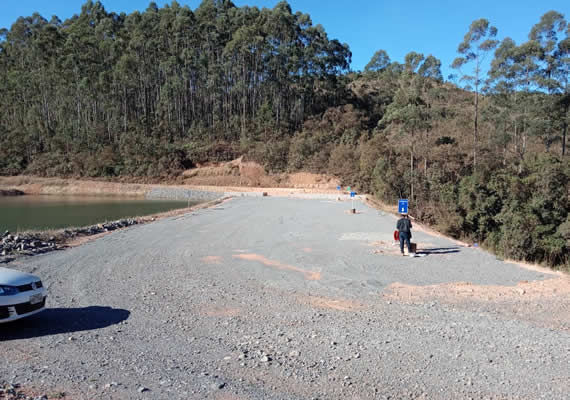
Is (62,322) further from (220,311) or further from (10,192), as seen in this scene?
(10,192)

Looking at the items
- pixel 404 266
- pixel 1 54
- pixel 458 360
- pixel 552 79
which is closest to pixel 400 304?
pixel 458 360

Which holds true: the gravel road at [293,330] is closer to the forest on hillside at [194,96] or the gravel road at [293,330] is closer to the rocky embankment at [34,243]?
the rocky embankment at [34,243]

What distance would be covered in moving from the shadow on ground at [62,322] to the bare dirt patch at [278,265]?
167 inches

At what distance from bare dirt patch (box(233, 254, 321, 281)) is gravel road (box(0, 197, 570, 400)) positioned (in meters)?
0.08

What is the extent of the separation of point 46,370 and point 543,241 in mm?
19074

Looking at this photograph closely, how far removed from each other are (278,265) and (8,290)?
21.0 ft

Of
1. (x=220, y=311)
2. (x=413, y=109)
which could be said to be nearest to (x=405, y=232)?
(x=220, y=311)

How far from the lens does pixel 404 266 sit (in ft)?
34.8

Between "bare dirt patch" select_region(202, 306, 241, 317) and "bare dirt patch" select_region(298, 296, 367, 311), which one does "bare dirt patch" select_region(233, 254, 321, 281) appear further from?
"bare dirt patch" select_region(202, 306, 241, 317)

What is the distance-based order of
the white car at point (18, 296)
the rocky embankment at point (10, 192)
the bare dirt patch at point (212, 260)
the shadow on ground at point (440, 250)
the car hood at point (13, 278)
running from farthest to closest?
1. the rocky embankment at point (10, 192)
2. the shadow on ground at point (440, 250)
3. the bare dirt patch at point (212, 260)
4. the car hood at point (13, 278)
5. the white car at point (18, 296)

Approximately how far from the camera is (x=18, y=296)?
5492 mm

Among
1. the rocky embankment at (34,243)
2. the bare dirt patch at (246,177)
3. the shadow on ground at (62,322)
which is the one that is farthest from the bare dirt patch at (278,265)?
the bare dirt patch at (246,177)

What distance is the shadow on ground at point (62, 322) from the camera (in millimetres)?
5727

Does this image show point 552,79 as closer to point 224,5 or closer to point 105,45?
point 224,5
